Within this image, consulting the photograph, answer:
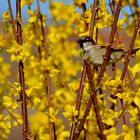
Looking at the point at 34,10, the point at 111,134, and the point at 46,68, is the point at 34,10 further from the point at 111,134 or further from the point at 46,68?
the point at 111,134

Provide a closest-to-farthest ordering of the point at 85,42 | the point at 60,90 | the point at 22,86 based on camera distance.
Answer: the point at 22,86
the point at 85,42
the point at 60,90

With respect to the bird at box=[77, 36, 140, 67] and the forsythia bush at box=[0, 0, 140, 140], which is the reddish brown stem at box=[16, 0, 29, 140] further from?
the bird at box=[77, 36, 140, 67]

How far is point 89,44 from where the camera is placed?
6.81 feet

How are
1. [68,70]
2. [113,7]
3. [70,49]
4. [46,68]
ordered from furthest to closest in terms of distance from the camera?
1. [70,49]
2. [68,70]
3. [46,68]
4. [113,7]

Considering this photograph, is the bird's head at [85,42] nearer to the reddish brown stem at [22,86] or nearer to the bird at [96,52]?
the bird at [96,52]

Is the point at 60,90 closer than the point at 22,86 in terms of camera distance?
No

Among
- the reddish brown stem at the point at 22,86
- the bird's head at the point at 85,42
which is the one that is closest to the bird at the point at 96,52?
the bird's head at the point at 85,42

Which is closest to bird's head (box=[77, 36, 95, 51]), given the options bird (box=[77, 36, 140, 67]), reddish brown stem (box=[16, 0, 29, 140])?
bird (box=[77, 36, 140, 67])

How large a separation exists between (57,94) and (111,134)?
2.13 ft

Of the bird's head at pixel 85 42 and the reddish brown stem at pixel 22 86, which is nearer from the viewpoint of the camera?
the reddish brown stem at pixel 22 86

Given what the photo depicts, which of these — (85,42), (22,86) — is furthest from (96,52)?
(22,86)

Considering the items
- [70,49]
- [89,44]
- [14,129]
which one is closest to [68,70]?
[70,49]

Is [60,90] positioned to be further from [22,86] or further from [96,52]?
[22,86]

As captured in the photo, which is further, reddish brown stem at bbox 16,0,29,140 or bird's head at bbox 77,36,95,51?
bird's head at bbox 77,36,95,51
